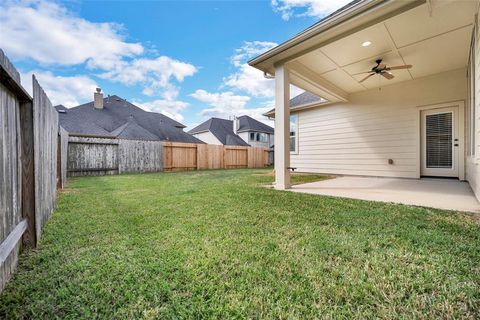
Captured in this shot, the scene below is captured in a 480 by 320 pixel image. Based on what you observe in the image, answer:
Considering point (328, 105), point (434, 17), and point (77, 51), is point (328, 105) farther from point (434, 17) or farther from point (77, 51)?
point (77, 51)

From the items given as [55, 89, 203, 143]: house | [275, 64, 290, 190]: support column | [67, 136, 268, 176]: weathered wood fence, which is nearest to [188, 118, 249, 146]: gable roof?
[55, 89, 203, 143]: house

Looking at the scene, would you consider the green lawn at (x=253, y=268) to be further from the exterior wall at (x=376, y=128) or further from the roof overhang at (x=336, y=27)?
the exterior wall at (x=376, y=128)

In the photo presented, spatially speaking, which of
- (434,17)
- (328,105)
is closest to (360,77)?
(328,105)

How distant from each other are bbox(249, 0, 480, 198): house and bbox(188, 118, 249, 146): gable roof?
45.2 feet

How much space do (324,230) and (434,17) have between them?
3.98 meters

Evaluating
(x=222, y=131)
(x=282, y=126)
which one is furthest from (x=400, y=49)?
(x=222, y=131)

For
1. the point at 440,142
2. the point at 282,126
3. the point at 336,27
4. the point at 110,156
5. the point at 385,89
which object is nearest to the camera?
the point at 336,27

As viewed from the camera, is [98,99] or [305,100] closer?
[305,100]

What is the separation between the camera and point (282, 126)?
4.53 metres

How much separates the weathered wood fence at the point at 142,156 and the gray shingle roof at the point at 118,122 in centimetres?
355

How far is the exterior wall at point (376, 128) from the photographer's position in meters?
5.81

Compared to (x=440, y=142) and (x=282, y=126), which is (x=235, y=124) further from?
(x=282, y=126)

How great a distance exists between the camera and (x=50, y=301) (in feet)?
3.61

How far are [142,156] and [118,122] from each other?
21.0ft
